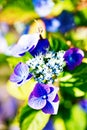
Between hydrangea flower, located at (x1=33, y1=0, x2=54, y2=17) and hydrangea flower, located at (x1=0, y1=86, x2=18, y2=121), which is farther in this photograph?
hydrangea flower, located at (x1=33, y1=0, x2=54, y2=17)

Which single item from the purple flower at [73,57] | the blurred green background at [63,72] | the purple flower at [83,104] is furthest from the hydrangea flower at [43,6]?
the purple flower at [83,104]

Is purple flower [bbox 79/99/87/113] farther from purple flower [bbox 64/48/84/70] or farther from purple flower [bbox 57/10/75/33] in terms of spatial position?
purple flower [bbox 57/10/75/33]

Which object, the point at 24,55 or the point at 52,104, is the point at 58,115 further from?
the point at 24,55

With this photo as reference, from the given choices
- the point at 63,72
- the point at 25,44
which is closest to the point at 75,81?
the point at 63,72

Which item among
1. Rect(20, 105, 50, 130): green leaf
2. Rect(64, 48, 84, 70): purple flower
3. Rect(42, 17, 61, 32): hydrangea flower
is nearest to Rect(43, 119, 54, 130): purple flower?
Rect(20, 105, 50, 130): green leaf

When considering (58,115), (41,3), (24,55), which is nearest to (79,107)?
(58,115)

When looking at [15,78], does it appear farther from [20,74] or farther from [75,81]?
[75,81]
